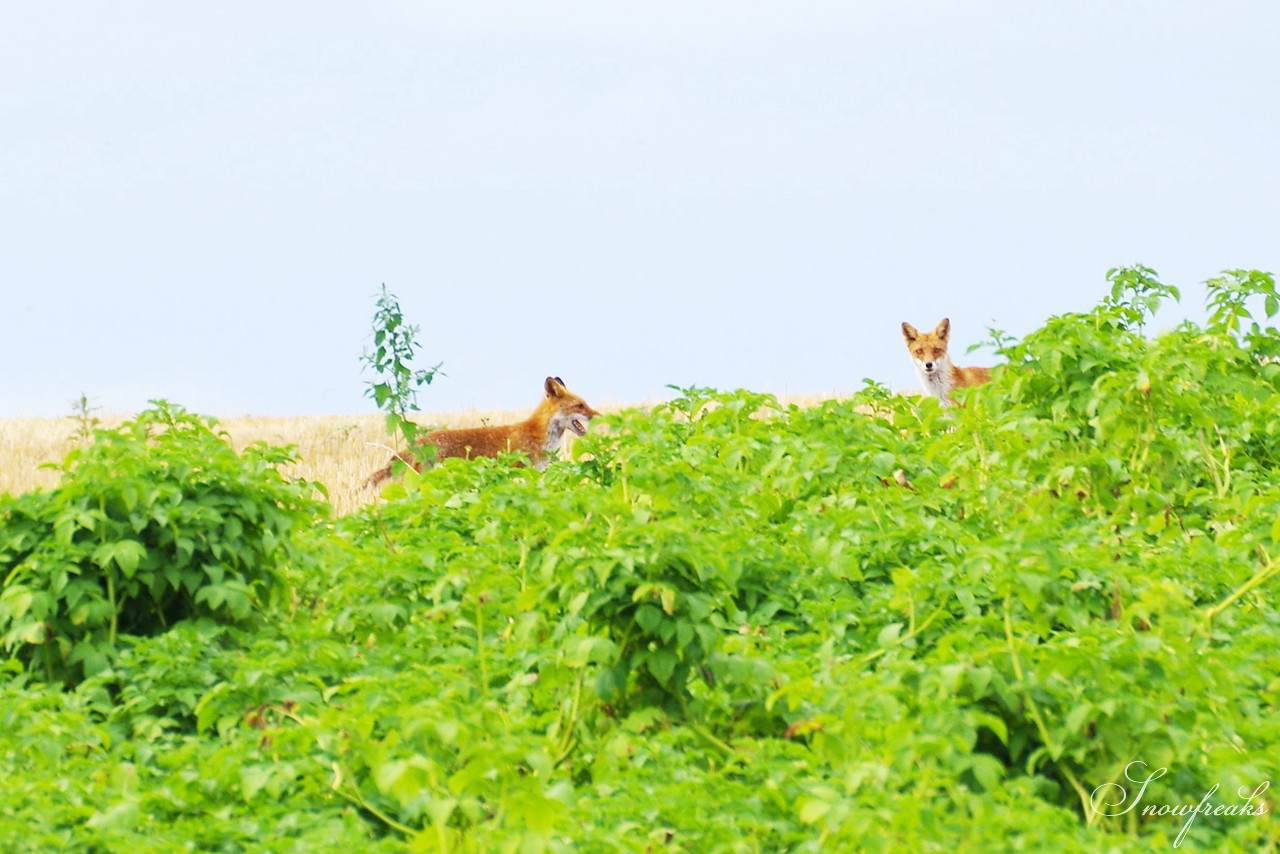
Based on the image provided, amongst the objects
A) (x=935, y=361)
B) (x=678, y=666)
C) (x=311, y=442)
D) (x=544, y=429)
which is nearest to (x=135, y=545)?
(x=678, y=666)

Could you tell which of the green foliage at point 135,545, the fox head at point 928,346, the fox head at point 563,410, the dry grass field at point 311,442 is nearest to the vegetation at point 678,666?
the green foliage at point 135,545

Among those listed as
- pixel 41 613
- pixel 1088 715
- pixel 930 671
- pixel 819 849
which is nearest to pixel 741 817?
pixel 819 849

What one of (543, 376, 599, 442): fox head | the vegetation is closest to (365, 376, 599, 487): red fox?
(543, 376, 599, 442): fox head

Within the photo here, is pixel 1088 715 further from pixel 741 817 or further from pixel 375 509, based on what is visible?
pixel 375 509

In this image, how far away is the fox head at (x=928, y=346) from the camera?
58.2 feet

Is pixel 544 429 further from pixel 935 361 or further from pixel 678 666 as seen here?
pixel 678 666

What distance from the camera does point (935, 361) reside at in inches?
697

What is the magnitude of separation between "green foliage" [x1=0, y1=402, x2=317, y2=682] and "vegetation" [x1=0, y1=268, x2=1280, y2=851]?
27 mm

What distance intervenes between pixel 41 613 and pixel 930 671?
11.5 feet

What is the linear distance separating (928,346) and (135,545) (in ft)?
43.3

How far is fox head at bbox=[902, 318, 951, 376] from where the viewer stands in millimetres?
17734

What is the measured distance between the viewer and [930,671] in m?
4.43

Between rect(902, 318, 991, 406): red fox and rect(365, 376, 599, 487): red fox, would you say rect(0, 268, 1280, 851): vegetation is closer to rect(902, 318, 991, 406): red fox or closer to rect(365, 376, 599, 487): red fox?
rect(365, 376, 599, 487): red fox

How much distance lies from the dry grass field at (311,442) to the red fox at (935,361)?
1557 mm
